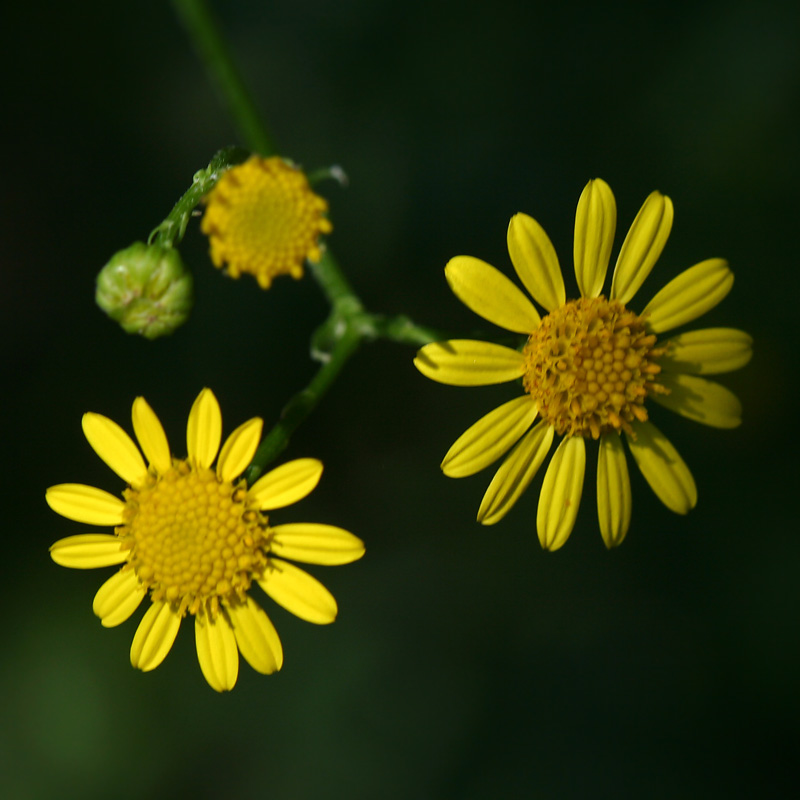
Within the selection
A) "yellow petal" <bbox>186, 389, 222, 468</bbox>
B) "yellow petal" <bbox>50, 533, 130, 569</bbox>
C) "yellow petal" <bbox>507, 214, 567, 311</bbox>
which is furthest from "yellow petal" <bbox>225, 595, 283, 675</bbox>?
"yellow petal" <bbox>507, 214, 567, 311</bbox>

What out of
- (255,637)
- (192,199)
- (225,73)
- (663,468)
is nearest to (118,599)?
(255,637)

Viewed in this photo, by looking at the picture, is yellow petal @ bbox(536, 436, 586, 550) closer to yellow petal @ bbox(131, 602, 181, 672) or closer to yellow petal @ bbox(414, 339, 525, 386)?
yellow petal @ bbox(414, 339, 525, 386)

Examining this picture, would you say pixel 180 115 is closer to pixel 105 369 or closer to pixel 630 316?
pixel 105 369

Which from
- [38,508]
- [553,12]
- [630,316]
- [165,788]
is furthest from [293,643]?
[553,12]

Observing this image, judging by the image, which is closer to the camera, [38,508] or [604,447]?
[604,447]

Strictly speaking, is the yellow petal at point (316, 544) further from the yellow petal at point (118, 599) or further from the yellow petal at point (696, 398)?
the yellow petal at point (696, 398)
